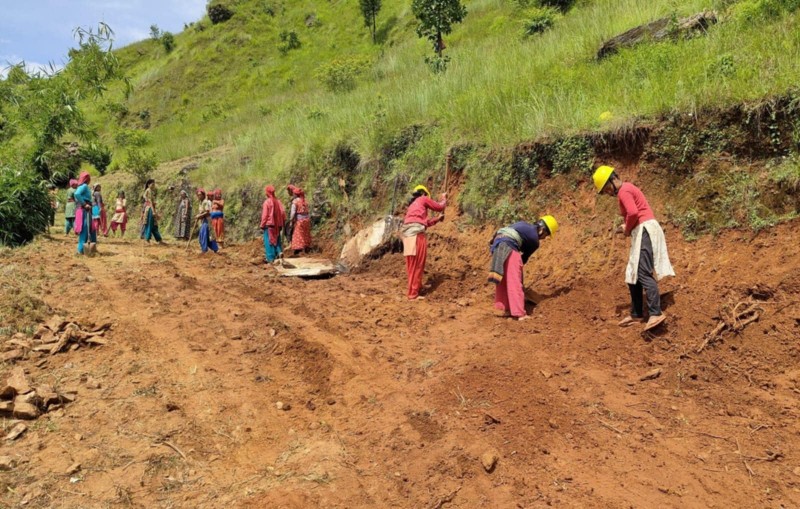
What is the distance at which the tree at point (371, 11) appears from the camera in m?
30.9

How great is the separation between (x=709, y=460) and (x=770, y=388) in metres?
1.03

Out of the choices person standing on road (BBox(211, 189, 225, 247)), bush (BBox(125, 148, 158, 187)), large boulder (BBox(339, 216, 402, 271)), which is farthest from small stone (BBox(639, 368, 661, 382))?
bush (BBox(125, 148, 158, 187))

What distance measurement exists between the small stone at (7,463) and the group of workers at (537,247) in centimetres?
442

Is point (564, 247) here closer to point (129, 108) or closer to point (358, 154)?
point (358, 154)

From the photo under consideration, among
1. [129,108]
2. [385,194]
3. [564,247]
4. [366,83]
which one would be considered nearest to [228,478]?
[564,247]

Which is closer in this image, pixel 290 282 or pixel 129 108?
pixel 290 282

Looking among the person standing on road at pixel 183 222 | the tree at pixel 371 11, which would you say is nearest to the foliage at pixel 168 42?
the tree at pixel 371 11

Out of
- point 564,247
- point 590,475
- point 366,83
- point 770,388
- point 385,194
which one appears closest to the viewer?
point 590,475


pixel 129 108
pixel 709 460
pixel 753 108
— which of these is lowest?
pixel 709 460

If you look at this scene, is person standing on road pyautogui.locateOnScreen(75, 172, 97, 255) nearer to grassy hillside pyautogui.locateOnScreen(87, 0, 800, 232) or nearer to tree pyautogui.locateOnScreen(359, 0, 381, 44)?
grassy hillside pyautogui.locateOnScreen(87, 0, 800, 232)

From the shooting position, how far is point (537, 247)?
240 inches

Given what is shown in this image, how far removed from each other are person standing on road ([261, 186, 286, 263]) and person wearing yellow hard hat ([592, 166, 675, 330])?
23.8 ft

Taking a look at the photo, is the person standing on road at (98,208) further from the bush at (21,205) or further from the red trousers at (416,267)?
the red trousers at (416,267)

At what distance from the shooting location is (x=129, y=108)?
38094 millimetres
